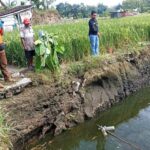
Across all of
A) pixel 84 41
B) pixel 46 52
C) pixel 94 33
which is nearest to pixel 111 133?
pixel 46 52

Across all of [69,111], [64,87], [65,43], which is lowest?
[69,111]

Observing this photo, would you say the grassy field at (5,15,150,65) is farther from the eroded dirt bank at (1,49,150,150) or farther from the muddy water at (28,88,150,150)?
the muddy water at (28,88,150,150)

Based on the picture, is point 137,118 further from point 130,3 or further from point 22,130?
point 130,3

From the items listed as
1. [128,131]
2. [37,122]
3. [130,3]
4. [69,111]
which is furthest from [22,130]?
[130,3]

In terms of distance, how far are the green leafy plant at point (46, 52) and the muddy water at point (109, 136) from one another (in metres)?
1.64

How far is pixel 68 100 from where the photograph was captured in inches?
319

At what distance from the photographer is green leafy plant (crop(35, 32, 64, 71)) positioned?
7.69m

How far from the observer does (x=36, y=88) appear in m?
7.50

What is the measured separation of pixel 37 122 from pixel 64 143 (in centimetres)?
78

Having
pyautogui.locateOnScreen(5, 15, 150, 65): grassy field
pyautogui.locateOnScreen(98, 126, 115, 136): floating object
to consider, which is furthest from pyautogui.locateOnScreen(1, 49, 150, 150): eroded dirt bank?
pyautogui.locateOnScreen(98, 126, 115, 136): floating object

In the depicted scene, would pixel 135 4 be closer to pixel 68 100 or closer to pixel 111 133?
pixel 68 100

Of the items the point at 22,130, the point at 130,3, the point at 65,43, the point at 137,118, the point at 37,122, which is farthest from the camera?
the point at 130,3

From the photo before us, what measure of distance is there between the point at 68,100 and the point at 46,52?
130cm

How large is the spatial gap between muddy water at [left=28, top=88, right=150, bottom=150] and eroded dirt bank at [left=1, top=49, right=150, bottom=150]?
219 millimetres
